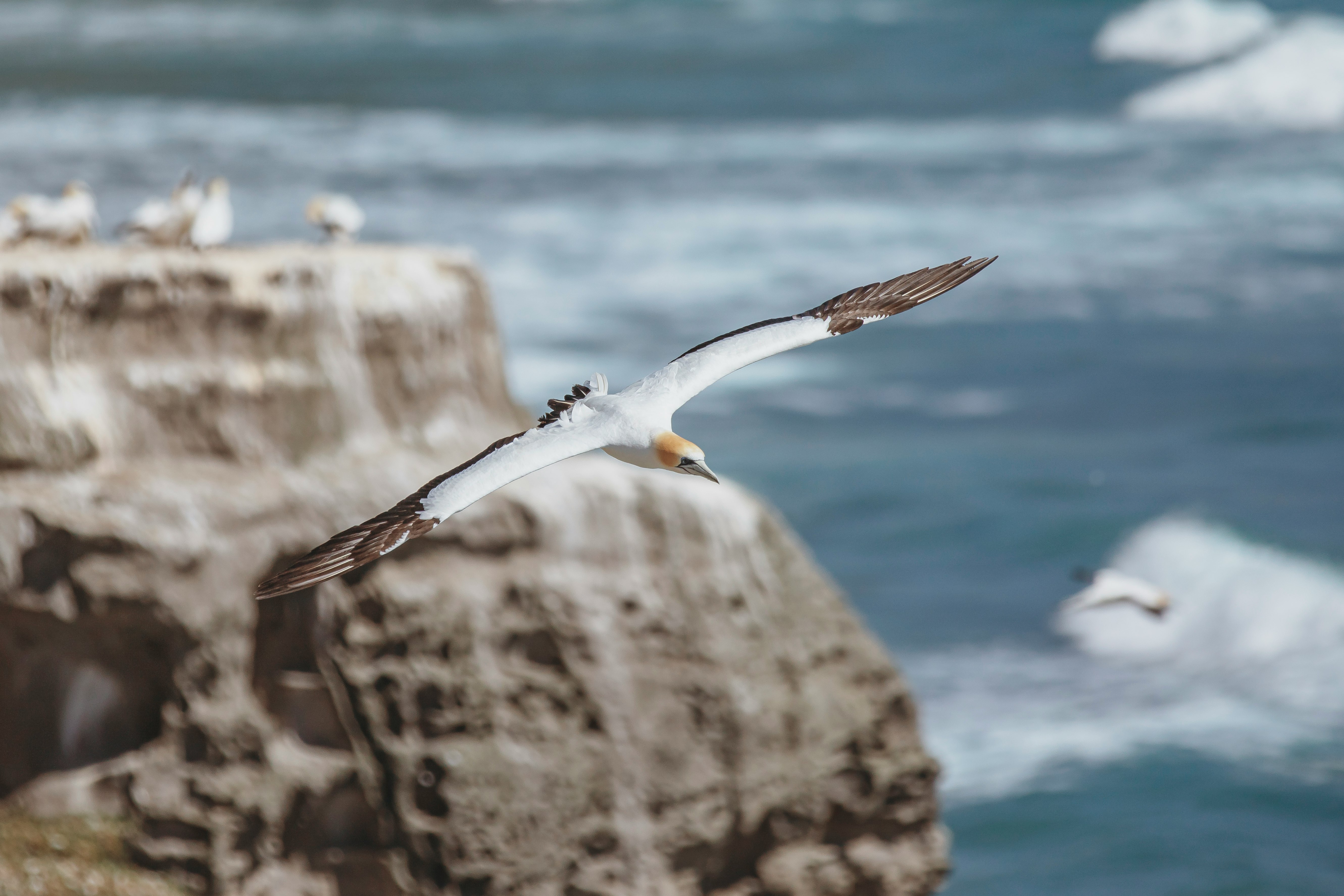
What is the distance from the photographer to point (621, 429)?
7.29m

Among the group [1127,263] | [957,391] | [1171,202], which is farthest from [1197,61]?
[957,391]

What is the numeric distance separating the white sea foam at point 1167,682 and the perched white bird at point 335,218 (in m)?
8.41

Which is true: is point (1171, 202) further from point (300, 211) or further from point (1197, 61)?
point (300, 211)

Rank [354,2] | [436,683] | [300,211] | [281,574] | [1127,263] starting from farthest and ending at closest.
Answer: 1. [354,2]
2. [300,211]
3. [1127,263]
4. [436,683]
5. [281,574]

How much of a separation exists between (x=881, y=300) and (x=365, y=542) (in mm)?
2991

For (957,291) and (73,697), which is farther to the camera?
(957,291)

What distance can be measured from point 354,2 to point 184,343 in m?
81.9

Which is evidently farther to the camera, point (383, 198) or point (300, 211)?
point (383, 198)

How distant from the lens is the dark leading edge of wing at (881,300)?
7.96m

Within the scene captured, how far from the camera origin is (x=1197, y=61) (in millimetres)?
66688

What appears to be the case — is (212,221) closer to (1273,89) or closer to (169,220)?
(169,220)

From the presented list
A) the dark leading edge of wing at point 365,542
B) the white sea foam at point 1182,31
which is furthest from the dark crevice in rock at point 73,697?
the white sea foam at point 1182,31

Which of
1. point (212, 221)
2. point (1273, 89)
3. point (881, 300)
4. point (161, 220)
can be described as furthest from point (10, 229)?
point (1273, 89)

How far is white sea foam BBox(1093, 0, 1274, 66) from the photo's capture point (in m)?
66.9
